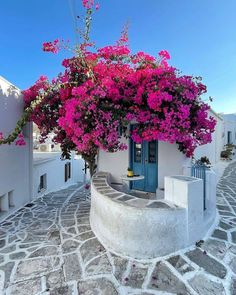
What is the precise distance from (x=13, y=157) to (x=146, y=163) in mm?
5482

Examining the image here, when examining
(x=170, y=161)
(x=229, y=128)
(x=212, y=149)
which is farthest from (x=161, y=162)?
(x=229, y=128)

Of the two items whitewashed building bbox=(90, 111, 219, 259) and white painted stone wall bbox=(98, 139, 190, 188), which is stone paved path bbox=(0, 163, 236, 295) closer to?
whitewashed building bbox=(90, 111, 219, 259)

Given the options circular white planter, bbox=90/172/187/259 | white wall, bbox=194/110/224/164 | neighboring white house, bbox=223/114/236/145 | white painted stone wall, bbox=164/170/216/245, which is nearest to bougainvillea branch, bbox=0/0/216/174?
white painted stone wall, bbox=164/170/216/245

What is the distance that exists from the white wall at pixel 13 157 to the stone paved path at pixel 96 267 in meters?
2.13

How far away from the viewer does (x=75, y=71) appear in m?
7.12

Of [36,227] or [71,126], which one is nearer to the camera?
[71,126]

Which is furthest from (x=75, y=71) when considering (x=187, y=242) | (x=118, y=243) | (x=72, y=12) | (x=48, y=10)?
(x=187, y=242)

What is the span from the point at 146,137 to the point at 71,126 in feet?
7.34

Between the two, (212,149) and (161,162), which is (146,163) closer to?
(161,162)

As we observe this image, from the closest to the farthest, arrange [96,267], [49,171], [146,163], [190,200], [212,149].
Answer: [96,267] < [190,200] < [146,163] < [49,171] < [212,149]

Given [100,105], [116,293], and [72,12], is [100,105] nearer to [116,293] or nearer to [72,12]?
[72,12]

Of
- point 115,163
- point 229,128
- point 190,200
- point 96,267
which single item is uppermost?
point 229,128

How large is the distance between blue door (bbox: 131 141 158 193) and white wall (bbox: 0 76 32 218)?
495 cm

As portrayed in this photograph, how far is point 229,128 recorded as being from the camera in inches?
1003
